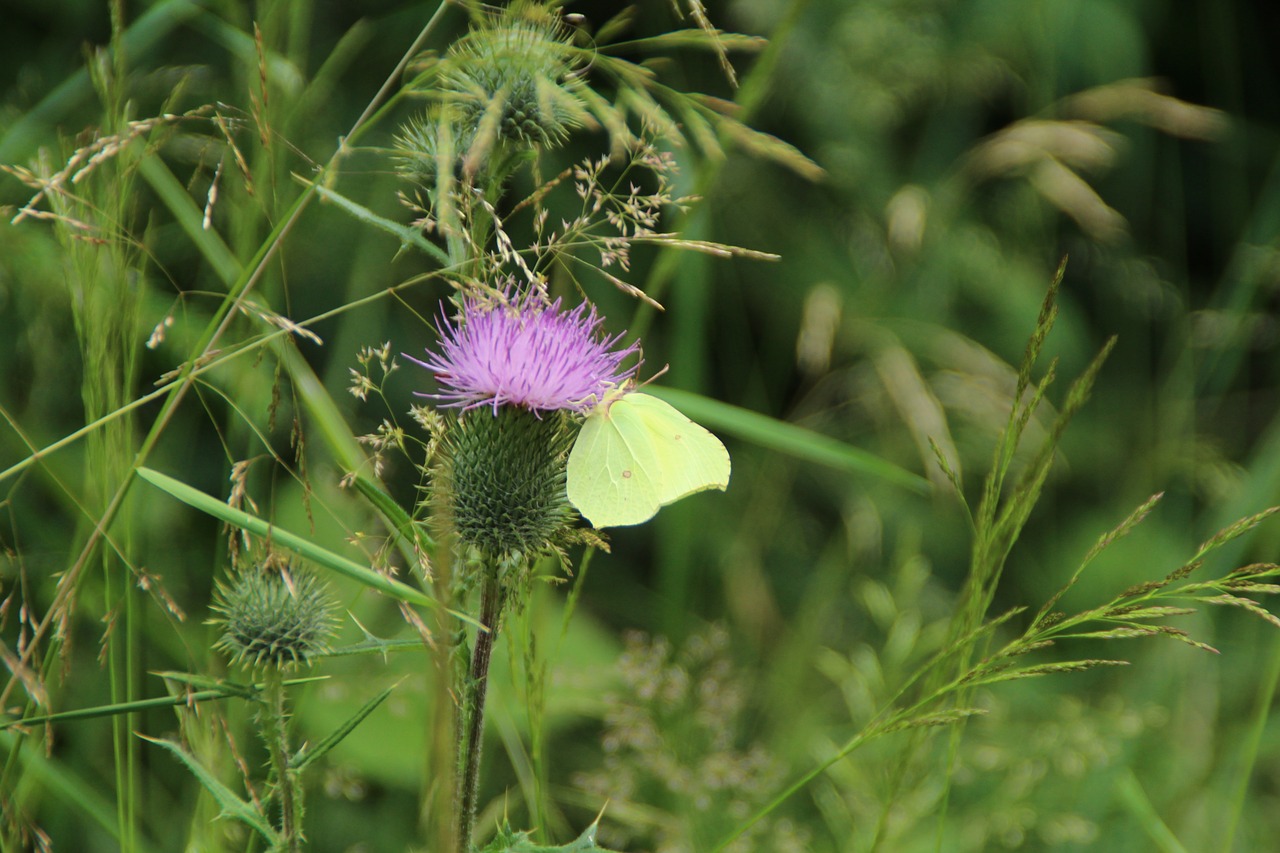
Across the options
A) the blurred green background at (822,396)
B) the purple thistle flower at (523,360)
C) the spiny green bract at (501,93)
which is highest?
the spiny green bract at (501,93)

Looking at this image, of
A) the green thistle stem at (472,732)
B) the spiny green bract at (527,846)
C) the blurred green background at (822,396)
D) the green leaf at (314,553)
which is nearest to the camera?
the green leaf at (314,553)

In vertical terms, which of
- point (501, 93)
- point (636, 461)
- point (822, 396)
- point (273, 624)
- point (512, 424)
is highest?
point (501, 93)

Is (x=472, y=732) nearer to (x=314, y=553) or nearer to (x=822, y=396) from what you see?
(x=314, y=553)

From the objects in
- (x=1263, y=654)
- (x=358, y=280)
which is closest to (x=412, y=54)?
(x=358, y=280)

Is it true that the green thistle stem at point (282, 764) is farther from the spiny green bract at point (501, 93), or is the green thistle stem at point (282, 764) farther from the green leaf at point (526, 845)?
the spiny green bract at point (501, 93)

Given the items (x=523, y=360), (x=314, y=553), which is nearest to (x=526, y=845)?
(x=314, y=553)

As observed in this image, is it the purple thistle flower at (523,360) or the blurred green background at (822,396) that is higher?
the purple thistle flower at (523,360)

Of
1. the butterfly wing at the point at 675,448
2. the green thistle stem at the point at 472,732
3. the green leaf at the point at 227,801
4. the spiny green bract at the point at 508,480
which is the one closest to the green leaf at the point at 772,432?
the butterfly wing at the point at 675,448
